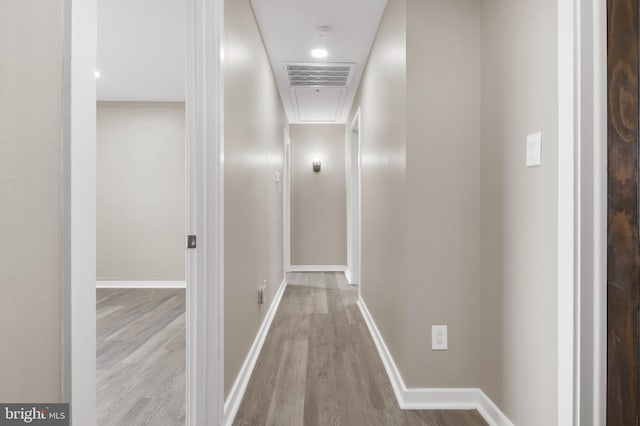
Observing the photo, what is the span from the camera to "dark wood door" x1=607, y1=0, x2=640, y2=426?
1.03 metres

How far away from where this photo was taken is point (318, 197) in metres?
6.03

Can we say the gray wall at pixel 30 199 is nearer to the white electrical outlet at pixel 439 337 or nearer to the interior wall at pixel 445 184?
the interior wall at pixel 445 184

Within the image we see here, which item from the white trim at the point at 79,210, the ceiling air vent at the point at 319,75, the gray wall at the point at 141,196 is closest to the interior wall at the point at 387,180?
the ceiling air vent at the point at 319,75

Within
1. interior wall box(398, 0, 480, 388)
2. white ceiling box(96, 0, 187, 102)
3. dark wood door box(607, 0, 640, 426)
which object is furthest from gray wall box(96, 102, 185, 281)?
dark wood door box(607, 0, 640, 426)

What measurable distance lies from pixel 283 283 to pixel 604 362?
3897 mm

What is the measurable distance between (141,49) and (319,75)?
5.73 ft

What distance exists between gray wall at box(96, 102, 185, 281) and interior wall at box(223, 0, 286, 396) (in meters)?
2.23

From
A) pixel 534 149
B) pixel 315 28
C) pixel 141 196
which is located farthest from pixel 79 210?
pixel 141 196

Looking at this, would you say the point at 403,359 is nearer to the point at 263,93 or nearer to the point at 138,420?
the point at 138,420

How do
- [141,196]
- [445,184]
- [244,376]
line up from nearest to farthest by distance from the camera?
[445,184]
[244,376]
[141,196]

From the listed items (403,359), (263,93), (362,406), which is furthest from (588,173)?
(263,93)

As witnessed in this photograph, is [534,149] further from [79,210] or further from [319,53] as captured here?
[319,53]

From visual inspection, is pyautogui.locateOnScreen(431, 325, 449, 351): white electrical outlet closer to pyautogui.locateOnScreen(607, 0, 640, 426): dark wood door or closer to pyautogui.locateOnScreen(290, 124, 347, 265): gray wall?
pyautogui.locateOnScreen(607, 0, 640, 426): dark wood door

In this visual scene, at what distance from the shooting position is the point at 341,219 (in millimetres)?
6055
